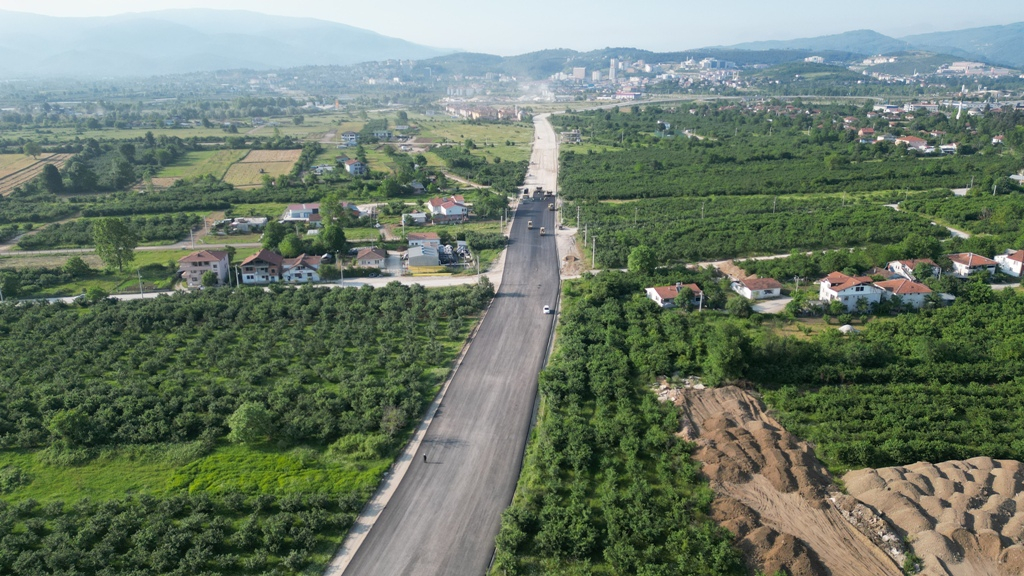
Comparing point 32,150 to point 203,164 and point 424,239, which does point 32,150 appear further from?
point 424,239

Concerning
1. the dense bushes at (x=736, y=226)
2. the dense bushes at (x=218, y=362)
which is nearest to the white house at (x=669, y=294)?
the dense bushes at (x=736, y=226)

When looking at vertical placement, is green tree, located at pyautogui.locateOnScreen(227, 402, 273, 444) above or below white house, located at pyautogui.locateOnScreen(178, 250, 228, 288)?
below

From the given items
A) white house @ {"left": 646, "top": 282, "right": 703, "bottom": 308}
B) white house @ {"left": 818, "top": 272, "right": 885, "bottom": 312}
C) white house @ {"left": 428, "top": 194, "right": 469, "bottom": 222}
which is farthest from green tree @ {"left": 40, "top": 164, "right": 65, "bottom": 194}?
white house @ {"left": 818, "top": 272, "right": 885, "bottom": 312}

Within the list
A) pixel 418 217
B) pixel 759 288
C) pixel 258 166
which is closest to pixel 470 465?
pixel 759 288

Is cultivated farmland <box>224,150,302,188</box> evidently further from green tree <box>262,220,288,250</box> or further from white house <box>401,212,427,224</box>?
green tree <box>262,220,288,250</box>

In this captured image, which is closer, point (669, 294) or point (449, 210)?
point (669, 294)

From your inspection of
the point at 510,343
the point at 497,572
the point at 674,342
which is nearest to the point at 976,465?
the point at 674,342

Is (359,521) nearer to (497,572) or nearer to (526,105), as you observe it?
(497,572)
